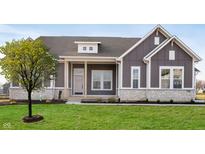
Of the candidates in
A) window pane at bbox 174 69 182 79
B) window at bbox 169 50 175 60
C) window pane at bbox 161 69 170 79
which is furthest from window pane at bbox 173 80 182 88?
window at bbox 169 50 175 60

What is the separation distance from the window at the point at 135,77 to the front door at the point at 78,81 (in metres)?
3.42

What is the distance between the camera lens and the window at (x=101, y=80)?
907 inches

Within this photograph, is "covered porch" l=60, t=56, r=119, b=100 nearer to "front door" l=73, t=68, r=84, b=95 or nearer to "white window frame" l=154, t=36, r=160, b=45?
"front door" l=73, t=68, r=84, b=95

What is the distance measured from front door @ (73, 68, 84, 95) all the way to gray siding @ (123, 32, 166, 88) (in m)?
3.20

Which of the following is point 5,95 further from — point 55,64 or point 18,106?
point 55,64

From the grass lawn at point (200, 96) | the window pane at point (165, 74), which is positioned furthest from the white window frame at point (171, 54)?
the grass lawn at point (200, 96)

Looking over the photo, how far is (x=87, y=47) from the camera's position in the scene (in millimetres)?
22828

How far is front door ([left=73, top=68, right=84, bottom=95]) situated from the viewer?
23109 millimetres

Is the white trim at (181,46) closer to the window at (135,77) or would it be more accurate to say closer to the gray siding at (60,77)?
the window at (135,77)

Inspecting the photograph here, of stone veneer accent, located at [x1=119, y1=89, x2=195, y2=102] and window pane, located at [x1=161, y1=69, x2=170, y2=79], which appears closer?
stone veneer accent, located at [x1=119, y1=89, x2=195, y2=102]

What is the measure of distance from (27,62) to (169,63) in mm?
8378

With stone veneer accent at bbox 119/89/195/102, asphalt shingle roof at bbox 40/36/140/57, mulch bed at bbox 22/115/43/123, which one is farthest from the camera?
asphalt shingle roof at bbox 40/36/140/57

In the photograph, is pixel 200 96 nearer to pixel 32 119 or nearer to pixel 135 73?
pixel 135 73

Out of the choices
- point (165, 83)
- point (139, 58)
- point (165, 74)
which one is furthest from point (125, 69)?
point (165, 83)
